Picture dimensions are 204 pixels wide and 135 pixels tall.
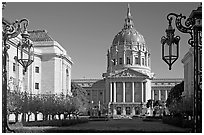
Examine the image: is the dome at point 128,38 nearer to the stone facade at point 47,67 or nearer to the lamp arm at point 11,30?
the stone facade at point 47,67

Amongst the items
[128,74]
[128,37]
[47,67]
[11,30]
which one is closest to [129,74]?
[128,74]

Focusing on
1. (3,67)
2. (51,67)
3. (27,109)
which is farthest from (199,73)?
(51,67)

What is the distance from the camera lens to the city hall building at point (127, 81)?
13438cm

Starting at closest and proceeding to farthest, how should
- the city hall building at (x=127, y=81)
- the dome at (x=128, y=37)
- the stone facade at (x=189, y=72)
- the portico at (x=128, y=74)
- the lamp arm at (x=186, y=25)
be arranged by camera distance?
the lamp arm at (x=186, y=25), the stone facade at (x=189, y=72), the portico at (x=128, y=74), the city hall building at (x=127, y=81), the dome at (x=128, y=37)

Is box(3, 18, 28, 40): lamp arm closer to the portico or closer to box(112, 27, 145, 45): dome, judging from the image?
the portico

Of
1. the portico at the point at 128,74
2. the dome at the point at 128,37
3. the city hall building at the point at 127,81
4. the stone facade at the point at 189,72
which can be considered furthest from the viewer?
the dome at the point at 128,37

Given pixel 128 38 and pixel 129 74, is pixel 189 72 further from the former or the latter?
pixel 128 38

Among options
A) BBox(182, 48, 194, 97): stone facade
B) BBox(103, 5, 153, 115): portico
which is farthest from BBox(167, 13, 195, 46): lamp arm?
BBox(103, 5, 153, 115): portico

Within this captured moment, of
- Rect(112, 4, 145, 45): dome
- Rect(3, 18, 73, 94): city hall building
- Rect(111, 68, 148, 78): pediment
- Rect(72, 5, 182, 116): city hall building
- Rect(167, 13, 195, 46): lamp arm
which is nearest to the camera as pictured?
Rect(167, 13, 195, 46): lamp arm

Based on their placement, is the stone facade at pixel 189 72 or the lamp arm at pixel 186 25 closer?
the lamp arm at pixel 186 25

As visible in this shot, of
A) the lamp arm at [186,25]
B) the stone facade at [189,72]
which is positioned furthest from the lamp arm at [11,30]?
the stone facade at [189,72]

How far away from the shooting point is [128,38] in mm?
139625

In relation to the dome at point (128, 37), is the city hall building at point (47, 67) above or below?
below

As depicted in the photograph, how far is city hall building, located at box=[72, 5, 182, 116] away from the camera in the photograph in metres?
134
